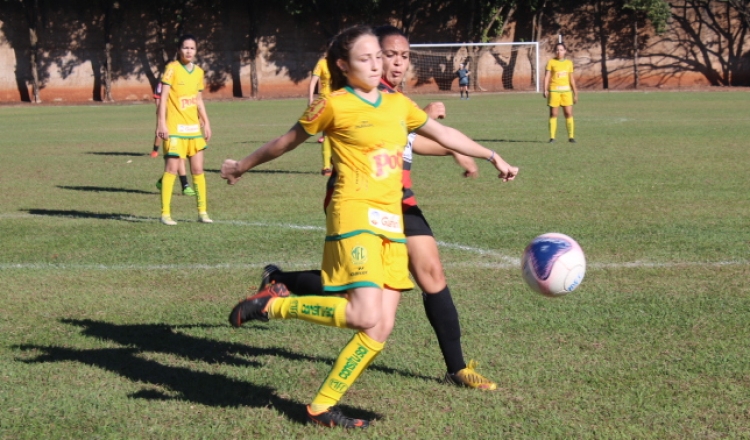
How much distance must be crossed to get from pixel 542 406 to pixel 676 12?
4897 cm

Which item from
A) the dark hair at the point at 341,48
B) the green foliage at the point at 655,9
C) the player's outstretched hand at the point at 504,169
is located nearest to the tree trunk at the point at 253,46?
the green foliage at the point at 655,9

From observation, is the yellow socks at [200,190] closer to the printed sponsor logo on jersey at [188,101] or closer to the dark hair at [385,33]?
the printed sponsor logo on jersey at [188,101]

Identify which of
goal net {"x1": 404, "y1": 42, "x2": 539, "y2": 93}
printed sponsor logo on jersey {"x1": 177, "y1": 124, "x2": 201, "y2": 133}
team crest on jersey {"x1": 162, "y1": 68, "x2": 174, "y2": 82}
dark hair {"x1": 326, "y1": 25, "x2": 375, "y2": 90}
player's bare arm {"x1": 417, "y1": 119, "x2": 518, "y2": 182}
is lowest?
player's bare arm {"x1": 417, "y1": 119, "x2": 518, "y2": 182}

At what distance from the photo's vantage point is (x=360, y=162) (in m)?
3.95

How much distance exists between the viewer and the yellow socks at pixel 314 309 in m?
3.92

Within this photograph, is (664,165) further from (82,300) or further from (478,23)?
(478,23)

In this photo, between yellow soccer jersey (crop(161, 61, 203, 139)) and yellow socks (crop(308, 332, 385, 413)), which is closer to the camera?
yellow socks (crop(308, 332, 385, 413))

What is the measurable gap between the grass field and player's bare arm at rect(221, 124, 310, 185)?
115 centimetres

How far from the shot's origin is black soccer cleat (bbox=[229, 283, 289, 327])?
4219 millimetres

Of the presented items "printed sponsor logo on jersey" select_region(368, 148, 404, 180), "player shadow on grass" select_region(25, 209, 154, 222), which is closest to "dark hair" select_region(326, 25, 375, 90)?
"printed sponsor logo on jersey" select_region(368, 148, 404, 180)

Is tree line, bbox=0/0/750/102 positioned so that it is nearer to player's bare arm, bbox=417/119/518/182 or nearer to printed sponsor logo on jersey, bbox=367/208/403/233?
player's bare arm, bbox=417/119/518/182

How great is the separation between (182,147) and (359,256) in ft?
22.2

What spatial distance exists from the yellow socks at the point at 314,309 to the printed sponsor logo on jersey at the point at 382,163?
58cm

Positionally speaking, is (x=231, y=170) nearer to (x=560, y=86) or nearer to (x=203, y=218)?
(x=203, y=218)
